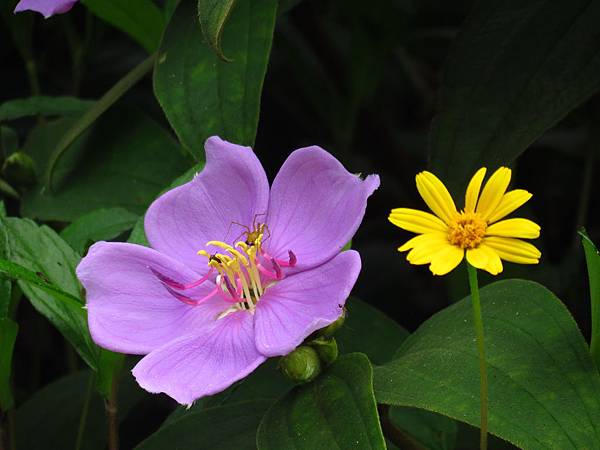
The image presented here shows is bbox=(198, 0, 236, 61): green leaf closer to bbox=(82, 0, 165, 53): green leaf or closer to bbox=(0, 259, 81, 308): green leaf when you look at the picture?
bbox=(0, 259, 81, 308): green leaf

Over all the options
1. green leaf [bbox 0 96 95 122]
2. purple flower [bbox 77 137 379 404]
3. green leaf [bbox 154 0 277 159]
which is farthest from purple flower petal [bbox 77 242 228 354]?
green leaf [bbox 0 96 95 122]

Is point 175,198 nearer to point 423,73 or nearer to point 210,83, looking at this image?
point 210,83

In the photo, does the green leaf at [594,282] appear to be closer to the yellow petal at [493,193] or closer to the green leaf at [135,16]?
the yellow petal at [493,193]

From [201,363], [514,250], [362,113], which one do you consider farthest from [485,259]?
[362,113]

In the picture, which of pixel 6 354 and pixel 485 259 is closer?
pixel 485 259

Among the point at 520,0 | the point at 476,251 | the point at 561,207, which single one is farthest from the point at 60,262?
the point at 561,207

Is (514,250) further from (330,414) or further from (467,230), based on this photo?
(330,414)
